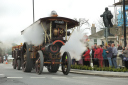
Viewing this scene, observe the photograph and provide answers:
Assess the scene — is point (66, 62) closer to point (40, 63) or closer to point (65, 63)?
point (65, 63)

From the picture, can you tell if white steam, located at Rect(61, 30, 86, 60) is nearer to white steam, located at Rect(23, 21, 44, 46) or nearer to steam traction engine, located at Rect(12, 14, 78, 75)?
steam traction engine, located at Rect(12, 14, 78, 75)

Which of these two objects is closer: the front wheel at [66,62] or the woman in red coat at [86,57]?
the front wheel at [66,62]

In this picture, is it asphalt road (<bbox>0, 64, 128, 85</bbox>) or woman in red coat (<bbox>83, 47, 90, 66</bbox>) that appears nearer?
asphalt road (<bbox>0, 64, 128, 85</bbox>)

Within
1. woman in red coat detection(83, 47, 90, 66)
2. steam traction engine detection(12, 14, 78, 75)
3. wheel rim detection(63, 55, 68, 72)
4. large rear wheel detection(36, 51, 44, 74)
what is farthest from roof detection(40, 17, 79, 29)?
woman in red coat detection(83, 47, 90, 66)

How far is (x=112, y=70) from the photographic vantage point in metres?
16.3

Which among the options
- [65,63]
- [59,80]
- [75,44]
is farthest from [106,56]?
[59,80]

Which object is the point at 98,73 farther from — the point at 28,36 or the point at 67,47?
the point at 28,36

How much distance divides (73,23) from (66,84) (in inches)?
244

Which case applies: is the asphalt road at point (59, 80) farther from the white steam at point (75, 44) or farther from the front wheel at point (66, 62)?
the white steam at point (75, 44)

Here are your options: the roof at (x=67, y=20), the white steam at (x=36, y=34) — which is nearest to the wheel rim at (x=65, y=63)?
the white steam at (x=36, y=34)

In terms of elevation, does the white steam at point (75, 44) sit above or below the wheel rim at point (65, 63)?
above

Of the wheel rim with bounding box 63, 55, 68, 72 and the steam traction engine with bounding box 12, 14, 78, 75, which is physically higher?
the steam traction engine with bounding box 12, 14, 78, 75

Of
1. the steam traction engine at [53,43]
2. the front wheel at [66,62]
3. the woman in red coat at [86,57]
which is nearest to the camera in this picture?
the front wheel at [66,62]

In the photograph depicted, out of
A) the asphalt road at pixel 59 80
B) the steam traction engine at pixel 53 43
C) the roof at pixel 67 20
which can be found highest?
the roof at pixel 67 20
